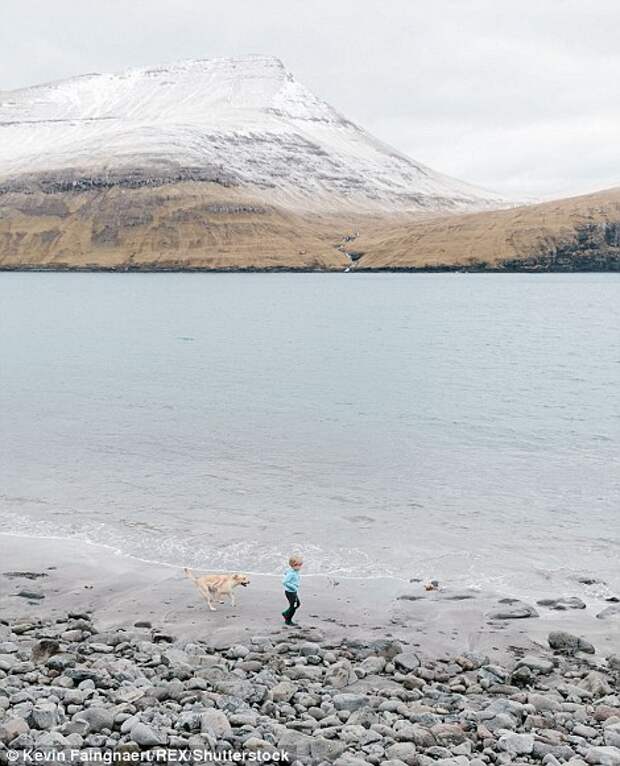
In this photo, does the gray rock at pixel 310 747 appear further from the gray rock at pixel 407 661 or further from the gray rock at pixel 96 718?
the gray rock at pixel 407 661

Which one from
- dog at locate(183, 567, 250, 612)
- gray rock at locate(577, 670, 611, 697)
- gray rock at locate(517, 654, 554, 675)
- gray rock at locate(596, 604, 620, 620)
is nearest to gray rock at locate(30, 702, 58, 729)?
dog at locate(183, 567, 250, 612)

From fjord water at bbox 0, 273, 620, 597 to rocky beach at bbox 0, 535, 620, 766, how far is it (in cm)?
229

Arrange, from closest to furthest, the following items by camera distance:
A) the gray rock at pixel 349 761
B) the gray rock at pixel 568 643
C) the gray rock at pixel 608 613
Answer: the gray rock at pixel 349 761
the gray rock at pixel 568 643
the gray rock at pixel 608 613

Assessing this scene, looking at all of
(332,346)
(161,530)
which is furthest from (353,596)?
(332,346)

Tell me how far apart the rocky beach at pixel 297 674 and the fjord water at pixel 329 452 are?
2290mm

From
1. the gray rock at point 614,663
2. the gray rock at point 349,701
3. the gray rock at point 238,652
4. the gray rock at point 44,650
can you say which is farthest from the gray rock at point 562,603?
the gray rock at point 44,650

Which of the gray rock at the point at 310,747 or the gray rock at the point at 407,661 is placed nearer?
the gray rock at the point at 310,747

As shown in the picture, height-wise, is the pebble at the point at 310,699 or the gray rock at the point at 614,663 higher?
the pebble at the point at 310,699

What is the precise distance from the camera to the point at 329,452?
108 ft

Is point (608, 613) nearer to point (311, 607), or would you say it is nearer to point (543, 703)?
point (543, 703)

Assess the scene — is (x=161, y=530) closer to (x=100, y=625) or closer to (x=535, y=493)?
(x=100, y=625)

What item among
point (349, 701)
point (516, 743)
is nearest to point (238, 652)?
point (349, 701)

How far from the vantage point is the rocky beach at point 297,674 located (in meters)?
10.8

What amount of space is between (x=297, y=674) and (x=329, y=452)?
63.4 feet
